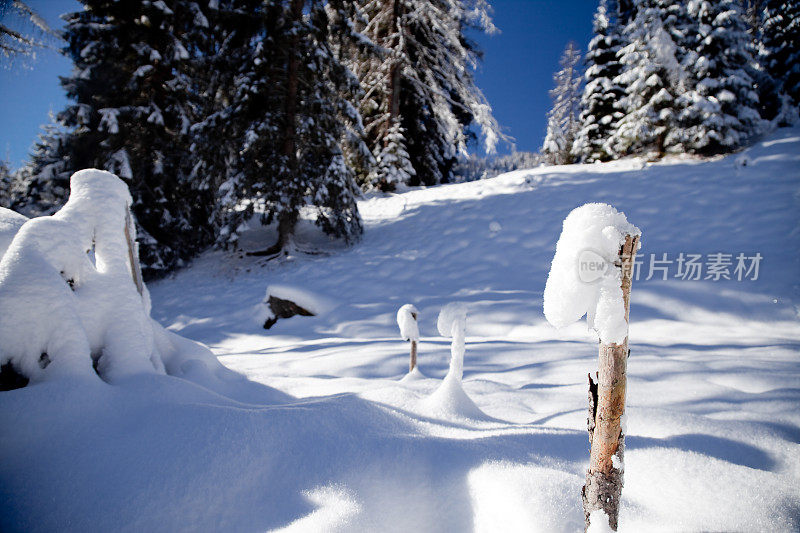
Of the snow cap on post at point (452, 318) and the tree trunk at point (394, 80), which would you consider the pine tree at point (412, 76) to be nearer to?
the tree trunk at point (394, 80)

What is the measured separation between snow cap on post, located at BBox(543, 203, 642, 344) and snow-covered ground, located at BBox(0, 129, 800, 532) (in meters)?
0.84

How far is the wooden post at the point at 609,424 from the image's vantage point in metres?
1.08

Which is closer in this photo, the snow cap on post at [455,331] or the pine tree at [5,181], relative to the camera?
the snow cap on post at [455,331]

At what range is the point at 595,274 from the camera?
104cm

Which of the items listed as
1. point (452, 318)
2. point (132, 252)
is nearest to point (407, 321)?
point (452, 318)

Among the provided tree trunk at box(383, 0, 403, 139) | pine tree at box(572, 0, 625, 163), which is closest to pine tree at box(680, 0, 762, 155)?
pine tree at box(572, 0, 625, 163)

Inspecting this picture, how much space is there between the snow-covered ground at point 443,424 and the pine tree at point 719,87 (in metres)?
5.04

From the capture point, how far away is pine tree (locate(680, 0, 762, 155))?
34.5 feet

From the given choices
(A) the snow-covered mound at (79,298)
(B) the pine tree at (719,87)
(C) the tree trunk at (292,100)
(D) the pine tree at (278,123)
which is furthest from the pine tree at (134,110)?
(B) the pine tree at (719,87)

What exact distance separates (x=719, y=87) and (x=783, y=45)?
283 inches

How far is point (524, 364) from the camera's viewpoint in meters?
4.05

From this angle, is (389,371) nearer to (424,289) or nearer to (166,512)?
(166,512)

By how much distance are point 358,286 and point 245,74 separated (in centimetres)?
651

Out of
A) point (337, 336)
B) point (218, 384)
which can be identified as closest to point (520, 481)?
point (218, 384)
